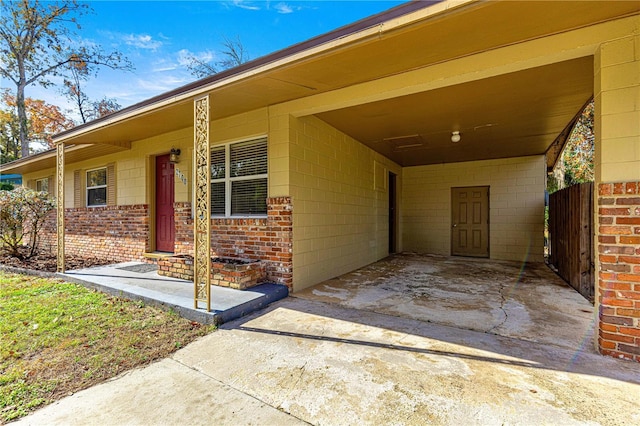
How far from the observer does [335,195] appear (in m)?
5.29

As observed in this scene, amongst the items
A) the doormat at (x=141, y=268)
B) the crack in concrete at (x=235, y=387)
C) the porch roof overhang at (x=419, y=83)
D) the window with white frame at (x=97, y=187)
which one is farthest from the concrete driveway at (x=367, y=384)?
the window with white frame at (x=97, y=187)

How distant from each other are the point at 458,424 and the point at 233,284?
304cm

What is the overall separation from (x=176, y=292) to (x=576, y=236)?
232 inches

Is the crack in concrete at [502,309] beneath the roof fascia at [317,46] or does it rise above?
beneath

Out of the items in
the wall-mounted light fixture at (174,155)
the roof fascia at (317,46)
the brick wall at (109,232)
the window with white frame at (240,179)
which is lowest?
the brick wall at (109,232)

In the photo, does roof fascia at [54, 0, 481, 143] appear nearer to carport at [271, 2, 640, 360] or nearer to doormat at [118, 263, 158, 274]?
carport at [271, 2, 640, 360]

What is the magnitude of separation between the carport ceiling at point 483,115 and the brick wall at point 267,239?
5.85 ft

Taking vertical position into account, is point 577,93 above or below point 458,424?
above

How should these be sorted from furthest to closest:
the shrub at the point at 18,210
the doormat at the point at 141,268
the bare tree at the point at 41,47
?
the bare tree at the point at 41,47 → the shrub at the point at 18,210 → the doormat at the point at 141,268

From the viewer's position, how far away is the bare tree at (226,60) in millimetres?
12177

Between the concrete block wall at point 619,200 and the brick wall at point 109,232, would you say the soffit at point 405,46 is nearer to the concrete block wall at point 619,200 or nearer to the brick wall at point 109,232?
the concrete block wall at point 619,200

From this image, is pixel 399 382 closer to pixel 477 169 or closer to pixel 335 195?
pixel 335 195

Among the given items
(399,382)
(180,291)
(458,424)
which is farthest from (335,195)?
(458,424)

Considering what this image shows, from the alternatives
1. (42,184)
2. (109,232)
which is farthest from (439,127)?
(42,184)
